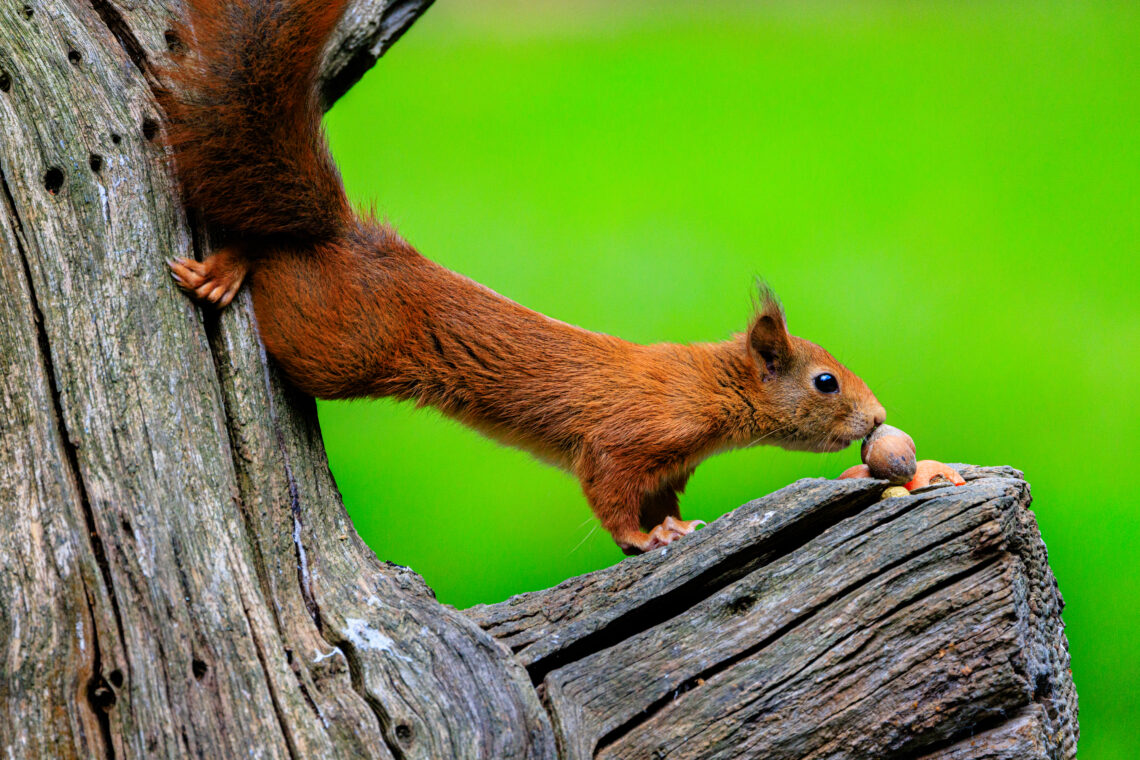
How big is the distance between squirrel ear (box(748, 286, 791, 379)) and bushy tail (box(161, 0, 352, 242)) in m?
1.01

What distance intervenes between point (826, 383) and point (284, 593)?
123cm

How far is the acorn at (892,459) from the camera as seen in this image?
1.69 metres

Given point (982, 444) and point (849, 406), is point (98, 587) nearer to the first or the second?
point (849, 406)

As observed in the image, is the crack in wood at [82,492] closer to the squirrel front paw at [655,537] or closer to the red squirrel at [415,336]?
the red squirrel at [415,336]

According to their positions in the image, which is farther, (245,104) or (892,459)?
(892,459)

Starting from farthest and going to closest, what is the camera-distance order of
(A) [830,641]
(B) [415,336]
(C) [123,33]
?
(B) [415,336] < (C) [123,33] < (A) [830,641]

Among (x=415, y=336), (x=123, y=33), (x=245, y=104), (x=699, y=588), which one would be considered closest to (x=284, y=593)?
(x=415, y=336)

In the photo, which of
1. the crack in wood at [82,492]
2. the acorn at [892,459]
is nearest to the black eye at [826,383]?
the acorn at [892,459]

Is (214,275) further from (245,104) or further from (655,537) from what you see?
(655,537)

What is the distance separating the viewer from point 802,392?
2.01m

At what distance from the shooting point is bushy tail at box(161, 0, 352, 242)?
61.2 inches

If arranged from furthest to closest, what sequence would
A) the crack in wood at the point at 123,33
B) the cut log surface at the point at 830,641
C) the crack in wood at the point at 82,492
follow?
the crack in wood at the point at 123,33
the cut log surface at the point at 830,641
the crack in wood at the point at 82,492

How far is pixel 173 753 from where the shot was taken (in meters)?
1.26

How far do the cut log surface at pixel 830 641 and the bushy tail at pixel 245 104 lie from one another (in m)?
0.92
